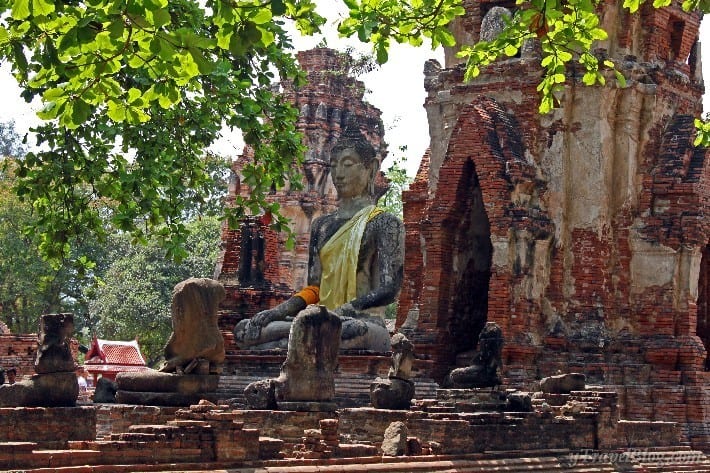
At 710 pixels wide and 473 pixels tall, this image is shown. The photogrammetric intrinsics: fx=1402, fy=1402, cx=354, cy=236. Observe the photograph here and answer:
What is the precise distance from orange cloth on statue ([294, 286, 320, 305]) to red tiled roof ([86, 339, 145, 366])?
14.8m

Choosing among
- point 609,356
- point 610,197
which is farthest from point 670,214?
point 609,356

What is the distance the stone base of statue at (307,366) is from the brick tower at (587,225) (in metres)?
5.40

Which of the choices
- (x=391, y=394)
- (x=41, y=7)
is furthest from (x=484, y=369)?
(x=41, y=7)

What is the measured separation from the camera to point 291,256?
4022 centimetres

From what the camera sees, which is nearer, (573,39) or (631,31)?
(573,39)

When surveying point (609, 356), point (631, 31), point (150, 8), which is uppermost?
point (631, 31)

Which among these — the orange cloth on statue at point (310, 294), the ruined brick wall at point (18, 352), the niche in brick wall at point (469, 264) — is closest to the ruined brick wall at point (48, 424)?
the orange cloth on statue at point (310, 294)

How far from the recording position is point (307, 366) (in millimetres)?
13352

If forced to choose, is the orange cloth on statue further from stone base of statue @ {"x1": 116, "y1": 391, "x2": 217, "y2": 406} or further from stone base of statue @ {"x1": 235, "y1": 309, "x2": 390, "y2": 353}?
stone base of statue @ {"x1": 116, "y1": 391, "x2": 217, "y2": 406}

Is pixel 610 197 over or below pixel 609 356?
over

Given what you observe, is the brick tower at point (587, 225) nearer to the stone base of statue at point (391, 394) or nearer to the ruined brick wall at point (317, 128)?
the stone base of statue at point (391, 394)

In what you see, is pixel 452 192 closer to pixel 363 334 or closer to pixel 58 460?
→ pixel 363 334

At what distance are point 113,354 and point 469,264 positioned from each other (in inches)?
576

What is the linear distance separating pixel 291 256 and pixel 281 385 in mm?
26896
